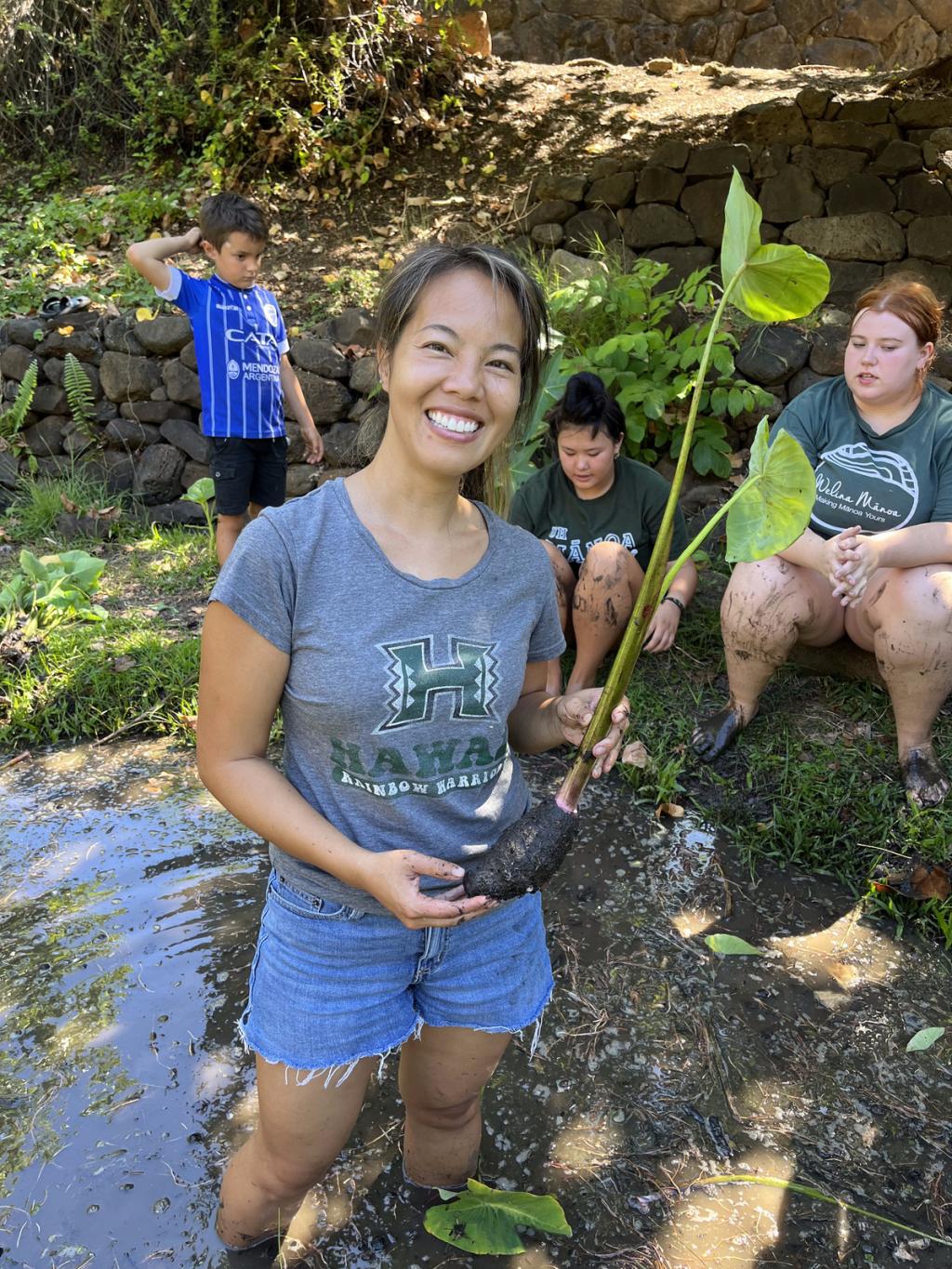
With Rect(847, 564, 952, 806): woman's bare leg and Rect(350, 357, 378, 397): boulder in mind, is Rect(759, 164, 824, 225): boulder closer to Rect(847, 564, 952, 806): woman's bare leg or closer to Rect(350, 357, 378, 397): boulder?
Rect(350, 357, 378, 397): boulder

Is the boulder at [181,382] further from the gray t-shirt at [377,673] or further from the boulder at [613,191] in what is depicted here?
the gray t-shirt at [377,673]

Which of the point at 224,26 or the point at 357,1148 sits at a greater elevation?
the point at 224,26

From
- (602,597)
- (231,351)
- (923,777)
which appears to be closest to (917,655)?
(923,777)

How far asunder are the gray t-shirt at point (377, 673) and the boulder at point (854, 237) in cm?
551

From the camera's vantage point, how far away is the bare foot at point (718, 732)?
3.06 meters

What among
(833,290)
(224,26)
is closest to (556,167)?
(833,290)

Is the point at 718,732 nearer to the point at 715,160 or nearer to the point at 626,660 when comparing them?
the point at 626,660

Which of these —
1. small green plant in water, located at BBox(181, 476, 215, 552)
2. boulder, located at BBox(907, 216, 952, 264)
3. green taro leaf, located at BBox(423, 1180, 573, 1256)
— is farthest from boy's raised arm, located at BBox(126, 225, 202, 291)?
boulder, located at BBox(907, 216, 952, 264)

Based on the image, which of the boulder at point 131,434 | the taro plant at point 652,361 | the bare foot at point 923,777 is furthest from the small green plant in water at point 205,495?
the bare foot at point 923,777

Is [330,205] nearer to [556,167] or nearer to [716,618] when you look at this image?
[556,167]

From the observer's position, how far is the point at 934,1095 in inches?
79.8

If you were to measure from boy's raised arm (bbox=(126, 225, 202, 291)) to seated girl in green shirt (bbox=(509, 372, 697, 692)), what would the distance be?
6.02 feet

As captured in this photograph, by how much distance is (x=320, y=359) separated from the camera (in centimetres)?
553

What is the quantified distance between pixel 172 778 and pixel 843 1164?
86.6 inches
